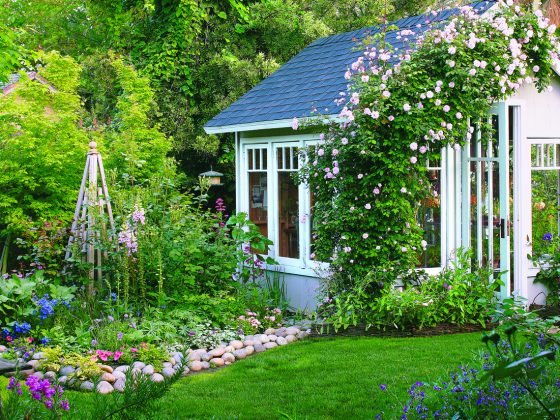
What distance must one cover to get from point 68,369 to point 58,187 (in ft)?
15.9

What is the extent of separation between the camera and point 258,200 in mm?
11289

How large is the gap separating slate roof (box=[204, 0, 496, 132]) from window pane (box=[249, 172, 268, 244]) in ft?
2.71

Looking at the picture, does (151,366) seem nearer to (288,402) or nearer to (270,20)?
(288,402)

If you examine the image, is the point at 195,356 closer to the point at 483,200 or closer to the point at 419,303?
the point at 419,303

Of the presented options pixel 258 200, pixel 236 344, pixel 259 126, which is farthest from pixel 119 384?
pixel 258 200

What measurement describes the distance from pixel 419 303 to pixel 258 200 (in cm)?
367

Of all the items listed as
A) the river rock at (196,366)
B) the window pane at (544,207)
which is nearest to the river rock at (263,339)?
the river rock at (196,366)

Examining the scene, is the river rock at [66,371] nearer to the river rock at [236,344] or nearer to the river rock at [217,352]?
the river rock at [217,352]

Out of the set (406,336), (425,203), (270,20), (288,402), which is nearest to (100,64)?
(270,20)

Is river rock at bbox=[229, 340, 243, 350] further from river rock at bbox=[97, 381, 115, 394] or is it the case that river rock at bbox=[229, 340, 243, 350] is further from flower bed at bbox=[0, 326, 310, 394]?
river rock at bbox=[97, 381, 115, 394]

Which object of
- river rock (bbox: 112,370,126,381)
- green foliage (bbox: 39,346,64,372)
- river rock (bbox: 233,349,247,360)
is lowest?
river rock (bbox: 233,349,247,360)

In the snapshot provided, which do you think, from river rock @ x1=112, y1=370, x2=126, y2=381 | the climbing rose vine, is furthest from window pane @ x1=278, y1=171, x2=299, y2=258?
river rock @ x1=112, y1=370, x2=126, y2=381

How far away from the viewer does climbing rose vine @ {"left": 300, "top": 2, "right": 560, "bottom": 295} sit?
841cm

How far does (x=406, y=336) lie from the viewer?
8188mm
